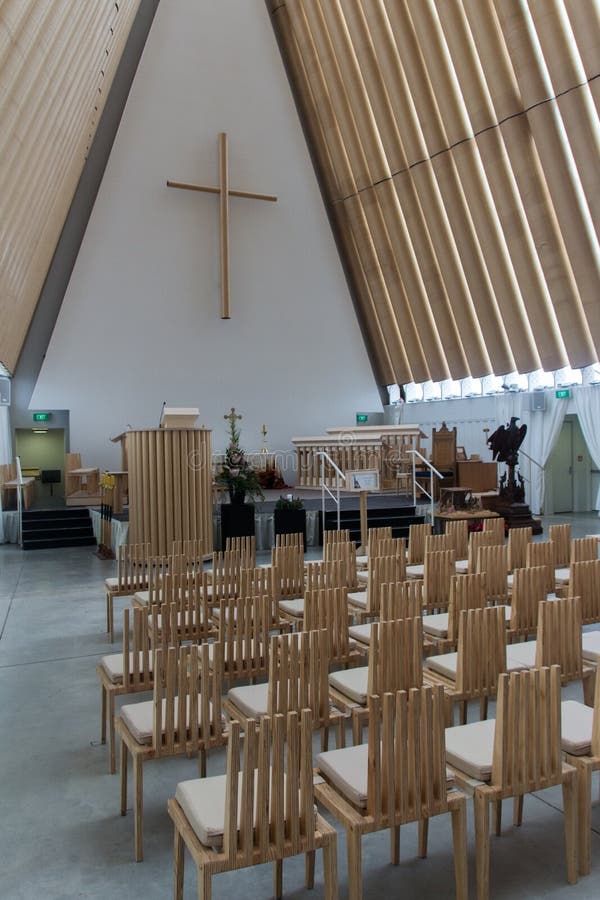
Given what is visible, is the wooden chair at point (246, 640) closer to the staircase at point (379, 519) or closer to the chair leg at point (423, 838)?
the chair leg at point (423, 838)

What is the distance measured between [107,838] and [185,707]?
64 cm

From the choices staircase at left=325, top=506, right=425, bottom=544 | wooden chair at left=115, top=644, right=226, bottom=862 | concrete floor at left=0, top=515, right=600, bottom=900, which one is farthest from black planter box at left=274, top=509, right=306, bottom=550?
wooden chair at left=115, top=644, right=226, bottom=862

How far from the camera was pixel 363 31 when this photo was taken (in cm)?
1407

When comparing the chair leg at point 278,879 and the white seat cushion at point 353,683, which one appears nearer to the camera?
the chair leg at point 278,879

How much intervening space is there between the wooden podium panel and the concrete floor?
14.3 feet

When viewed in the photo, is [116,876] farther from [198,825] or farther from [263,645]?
[263,645]

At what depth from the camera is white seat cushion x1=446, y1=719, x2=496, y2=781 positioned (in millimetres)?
2779

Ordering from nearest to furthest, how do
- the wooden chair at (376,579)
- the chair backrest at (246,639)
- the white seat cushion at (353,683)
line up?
1. the white seat cushion at (353,683)
2. the chair backrest at (246,639)
3. the wooden chair at (376,579)

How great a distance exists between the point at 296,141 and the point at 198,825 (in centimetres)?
1713

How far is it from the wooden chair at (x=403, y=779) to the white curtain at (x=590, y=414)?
38.6 ft

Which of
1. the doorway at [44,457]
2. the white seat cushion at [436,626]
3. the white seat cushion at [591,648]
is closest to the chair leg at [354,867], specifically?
the white seat cushion at [591,648]

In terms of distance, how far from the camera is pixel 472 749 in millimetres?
2934

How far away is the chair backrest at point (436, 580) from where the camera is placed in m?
5.73

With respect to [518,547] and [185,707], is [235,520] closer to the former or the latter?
[518,547]
